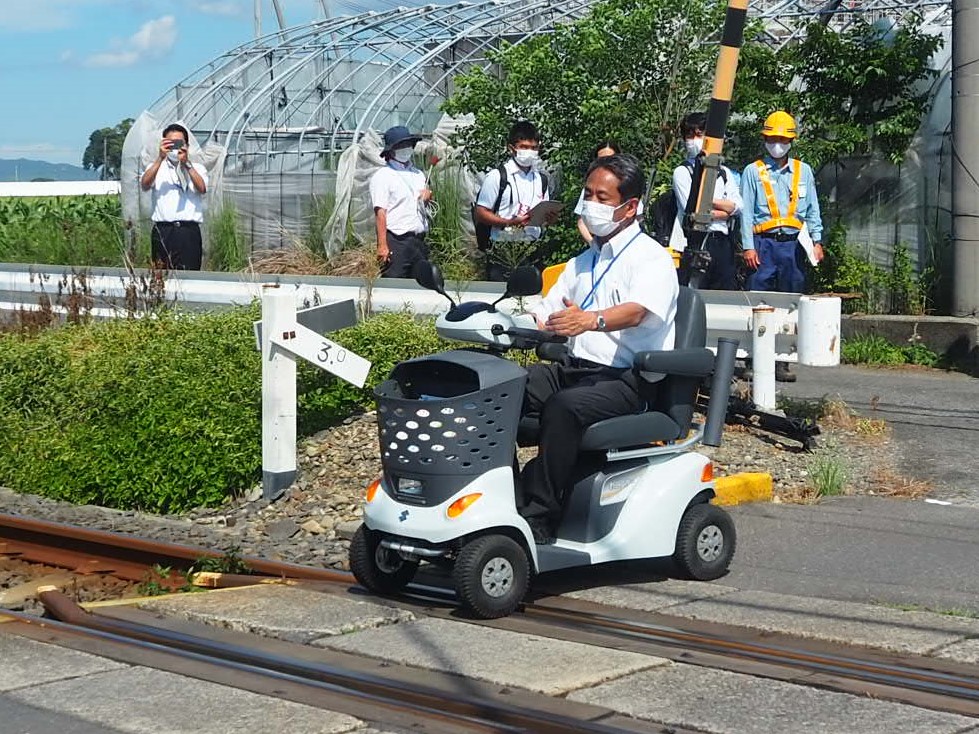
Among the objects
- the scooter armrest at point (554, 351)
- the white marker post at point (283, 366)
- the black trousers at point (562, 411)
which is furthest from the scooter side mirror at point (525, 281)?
the white marker post at point (283, 366)

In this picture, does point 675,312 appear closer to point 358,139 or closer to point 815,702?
point 815,702

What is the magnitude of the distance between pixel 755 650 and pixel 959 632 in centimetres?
85

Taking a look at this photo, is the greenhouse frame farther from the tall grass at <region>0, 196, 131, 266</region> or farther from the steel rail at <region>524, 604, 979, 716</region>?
the steel rail at <region>524, 604, 979, 716</region>

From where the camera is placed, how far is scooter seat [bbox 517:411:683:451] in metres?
6.36

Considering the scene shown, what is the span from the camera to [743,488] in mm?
8383

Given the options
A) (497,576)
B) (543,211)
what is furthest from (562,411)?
(543,211)

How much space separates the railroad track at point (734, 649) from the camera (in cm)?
505

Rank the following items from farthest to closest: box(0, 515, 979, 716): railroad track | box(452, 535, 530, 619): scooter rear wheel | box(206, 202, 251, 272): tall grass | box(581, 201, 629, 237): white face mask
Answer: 1. box(206, 202, 251, 272): tall grass
2. box(581, 201, 629, 237): white face mask
3. box(452, 535, 530, 619): scooter rear wheel
4. box(0, 515, 979, 716): railroad track

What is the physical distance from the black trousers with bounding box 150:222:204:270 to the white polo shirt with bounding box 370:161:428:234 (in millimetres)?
2483

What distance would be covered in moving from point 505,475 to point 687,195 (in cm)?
528

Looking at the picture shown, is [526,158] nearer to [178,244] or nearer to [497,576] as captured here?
[178,244]

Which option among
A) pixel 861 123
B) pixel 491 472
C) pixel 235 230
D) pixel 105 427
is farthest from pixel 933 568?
pixel 235 230

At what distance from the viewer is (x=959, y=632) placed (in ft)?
18.9

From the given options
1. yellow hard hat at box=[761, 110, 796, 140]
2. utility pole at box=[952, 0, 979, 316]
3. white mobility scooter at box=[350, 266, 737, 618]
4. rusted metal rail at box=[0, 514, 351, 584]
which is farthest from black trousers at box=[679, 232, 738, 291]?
rusted metal rail at box=[0, 514, 351, 584]
